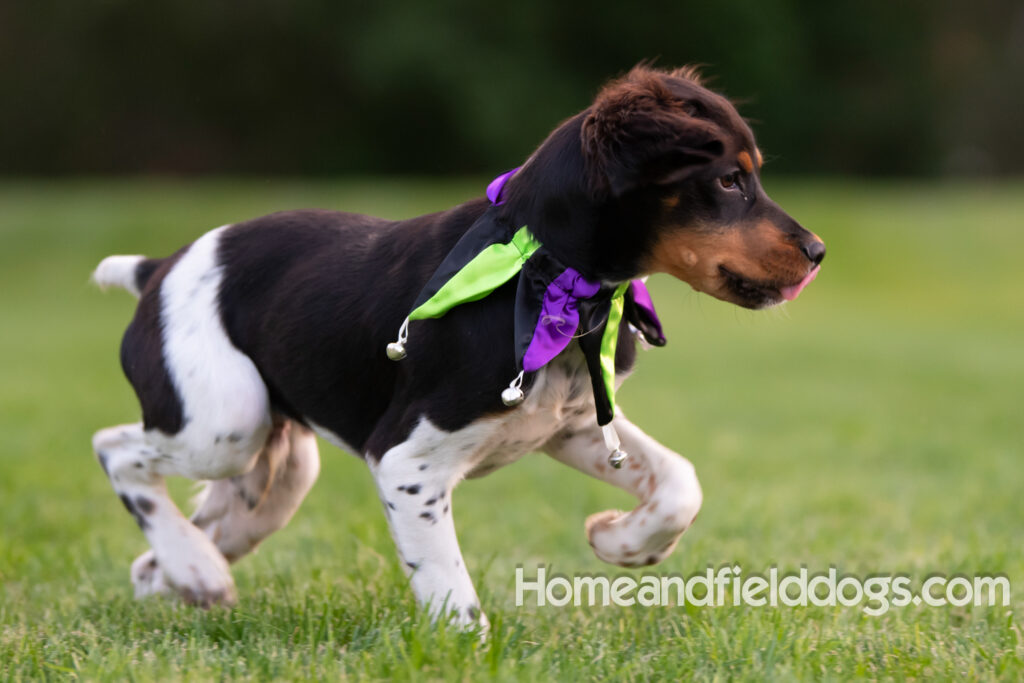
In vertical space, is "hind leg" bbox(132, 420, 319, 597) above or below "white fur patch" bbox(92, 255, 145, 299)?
below

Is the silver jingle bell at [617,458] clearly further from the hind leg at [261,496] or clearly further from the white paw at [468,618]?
the hind leg at [261,496]

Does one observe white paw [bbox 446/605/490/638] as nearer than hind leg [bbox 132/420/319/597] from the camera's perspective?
Yes

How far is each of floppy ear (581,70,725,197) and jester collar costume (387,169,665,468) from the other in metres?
0.31

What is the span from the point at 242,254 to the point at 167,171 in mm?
30721

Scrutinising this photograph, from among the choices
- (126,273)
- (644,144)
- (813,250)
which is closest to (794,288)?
(813,250)

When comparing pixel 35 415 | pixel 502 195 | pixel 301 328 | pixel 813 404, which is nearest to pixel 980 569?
pixel 502 195

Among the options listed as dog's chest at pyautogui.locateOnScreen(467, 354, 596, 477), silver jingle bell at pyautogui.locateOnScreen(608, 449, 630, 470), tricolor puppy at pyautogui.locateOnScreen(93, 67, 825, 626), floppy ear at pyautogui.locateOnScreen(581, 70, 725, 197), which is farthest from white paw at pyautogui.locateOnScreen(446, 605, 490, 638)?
floppy ear at pyautogui.locateOnScreen(581, 70, 725, 197)

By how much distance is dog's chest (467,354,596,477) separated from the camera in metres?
3.43

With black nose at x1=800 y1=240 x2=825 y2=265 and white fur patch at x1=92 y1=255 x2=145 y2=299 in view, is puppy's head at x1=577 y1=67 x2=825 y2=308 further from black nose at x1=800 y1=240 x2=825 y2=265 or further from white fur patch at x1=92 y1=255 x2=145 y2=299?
white fur patch at x1=92 y1=255 x2=145 y2=299

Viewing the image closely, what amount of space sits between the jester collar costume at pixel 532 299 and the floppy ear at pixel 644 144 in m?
0.31

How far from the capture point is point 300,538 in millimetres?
5449

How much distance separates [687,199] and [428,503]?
1.13 m

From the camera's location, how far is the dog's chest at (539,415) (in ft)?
11.2

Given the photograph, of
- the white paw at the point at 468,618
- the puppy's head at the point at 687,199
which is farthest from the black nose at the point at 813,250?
the white paw at the point at 468,618
